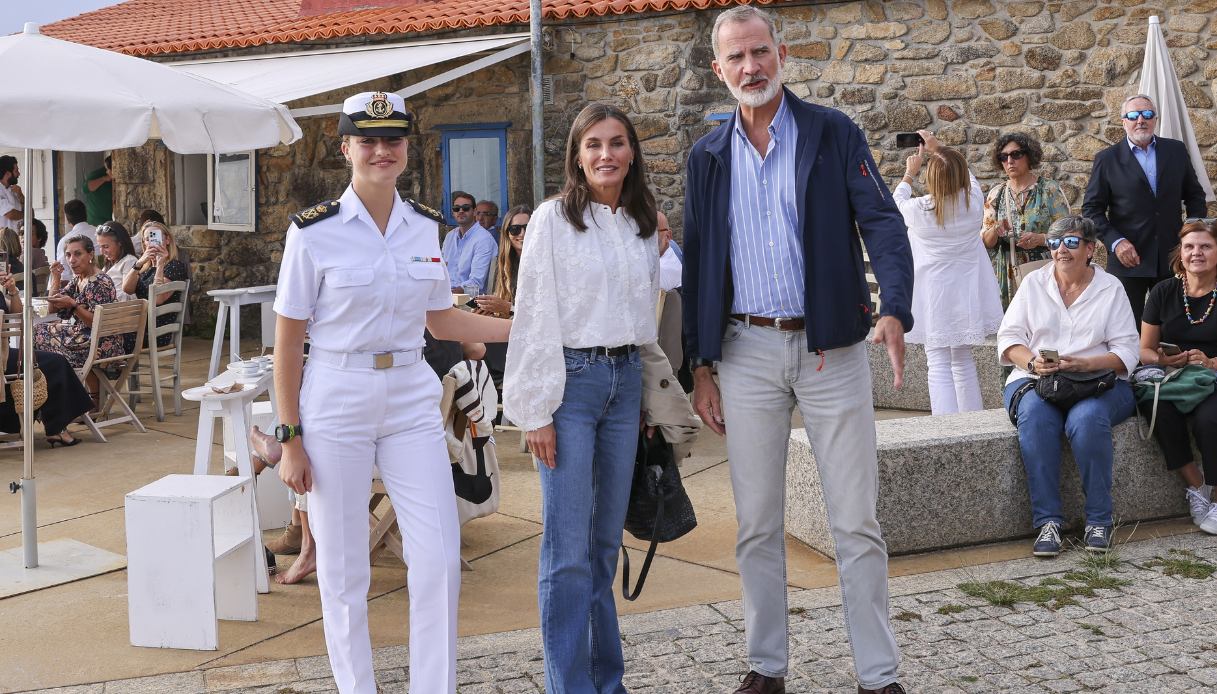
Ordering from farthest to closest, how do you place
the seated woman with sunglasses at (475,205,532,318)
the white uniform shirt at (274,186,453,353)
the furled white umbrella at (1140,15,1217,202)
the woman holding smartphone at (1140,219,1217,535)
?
1. the furled white umbrella at (1140,15,1217,202)
2. the seated woman with sunglasses at (475,205,532,318)
3. the woman holding smartphone at (1140,219,1217,535)
4. the white uniform shirt at (274,186,453,353)

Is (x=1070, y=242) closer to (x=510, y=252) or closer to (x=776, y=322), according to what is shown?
(x=776, y=322)

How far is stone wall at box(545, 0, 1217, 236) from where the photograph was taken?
9.32m

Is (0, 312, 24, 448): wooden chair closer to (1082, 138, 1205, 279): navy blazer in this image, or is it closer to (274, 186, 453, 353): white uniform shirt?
(274, 186, 453, 353): white uniform shirt

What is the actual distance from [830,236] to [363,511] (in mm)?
1365

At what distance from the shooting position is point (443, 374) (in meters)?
4.39

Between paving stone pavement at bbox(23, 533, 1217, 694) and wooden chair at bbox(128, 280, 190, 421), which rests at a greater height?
wooden chair at bbox(128, 280, 190, 421)

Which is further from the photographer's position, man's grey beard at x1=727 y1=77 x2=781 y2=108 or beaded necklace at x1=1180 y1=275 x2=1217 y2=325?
beaded necklace at x1=1180 y1=275 x2=1217 y2=325

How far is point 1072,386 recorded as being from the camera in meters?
5.00

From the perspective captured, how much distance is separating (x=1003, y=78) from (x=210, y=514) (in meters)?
7.65

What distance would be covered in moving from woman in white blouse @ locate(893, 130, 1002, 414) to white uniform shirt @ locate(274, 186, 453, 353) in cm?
404

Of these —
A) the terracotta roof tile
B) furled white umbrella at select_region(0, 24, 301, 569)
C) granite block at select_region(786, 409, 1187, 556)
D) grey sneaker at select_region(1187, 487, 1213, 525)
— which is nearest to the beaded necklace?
granite block at select_region(786, 409, 1187, 556)

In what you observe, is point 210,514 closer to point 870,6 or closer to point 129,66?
point 129,66

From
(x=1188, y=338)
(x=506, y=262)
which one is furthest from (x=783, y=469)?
(x=506, y=262)

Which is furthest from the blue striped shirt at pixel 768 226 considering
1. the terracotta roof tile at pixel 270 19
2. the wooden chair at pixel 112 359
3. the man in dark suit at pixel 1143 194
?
the terracotta roof tile at pixel 270 19
